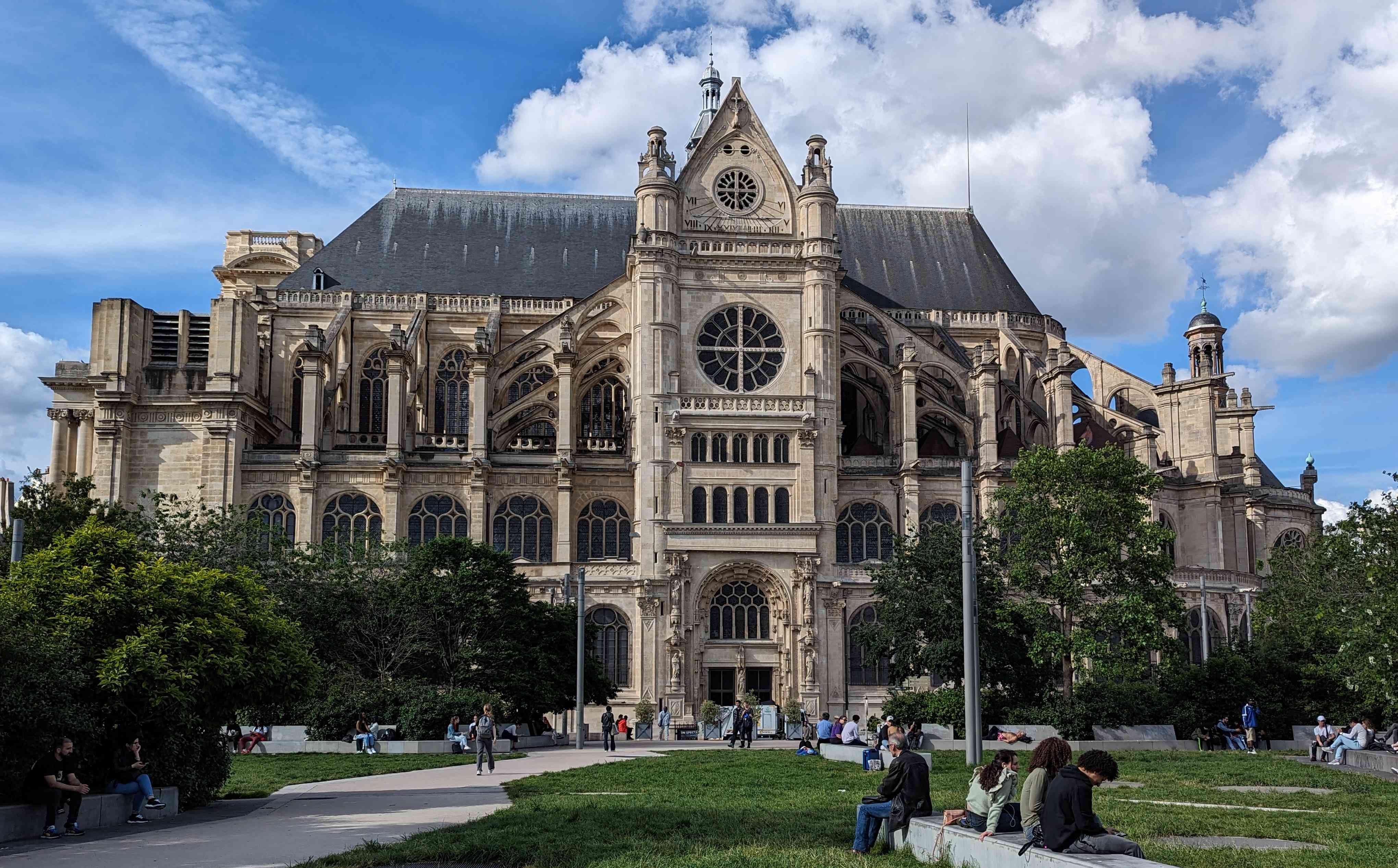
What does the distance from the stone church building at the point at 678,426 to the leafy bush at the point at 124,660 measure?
34.0 m

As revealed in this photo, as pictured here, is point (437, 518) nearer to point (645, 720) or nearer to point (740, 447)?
point (645, 720)

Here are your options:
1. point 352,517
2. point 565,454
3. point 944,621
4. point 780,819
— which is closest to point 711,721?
point 565,454

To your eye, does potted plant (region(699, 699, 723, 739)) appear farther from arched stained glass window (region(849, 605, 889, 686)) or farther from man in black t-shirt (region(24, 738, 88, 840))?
man in black t-shirt (region(24, 738, 88, 840))

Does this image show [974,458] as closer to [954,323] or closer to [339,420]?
[954,323]

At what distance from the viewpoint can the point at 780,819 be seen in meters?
19.7

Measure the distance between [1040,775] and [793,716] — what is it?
43.3 metres

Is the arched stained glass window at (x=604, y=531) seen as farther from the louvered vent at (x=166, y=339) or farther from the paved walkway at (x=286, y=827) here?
the paved walkway at (x=286, y=827)

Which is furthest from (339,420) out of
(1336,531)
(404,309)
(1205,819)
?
(1205,819)

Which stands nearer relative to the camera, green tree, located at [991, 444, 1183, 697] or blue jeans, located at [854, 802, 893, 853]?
blue jeans, located at [854, 802, 893, 853]

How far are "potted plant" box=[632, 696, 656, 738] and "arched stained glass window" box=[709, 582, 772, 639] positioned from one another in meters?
5.00

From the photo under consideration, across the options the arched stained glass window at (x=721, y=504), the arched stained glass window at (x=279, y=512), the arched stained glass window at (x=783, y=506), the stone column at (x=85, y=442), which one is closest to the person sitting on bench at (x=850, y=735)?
the arched stained glass window at (x=783, y=506)

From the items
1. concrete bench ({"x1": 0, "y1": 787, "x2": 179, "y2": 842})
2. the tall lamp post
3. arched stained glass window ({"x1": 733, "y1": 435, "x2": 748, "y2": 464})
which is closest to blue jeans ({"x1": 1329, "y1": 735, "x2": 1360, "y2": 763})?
the tall lamp post

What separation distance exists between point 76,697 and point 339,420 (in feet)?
155

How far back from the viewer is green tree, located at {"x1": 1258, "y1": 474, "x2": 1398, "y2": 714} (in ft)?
107
